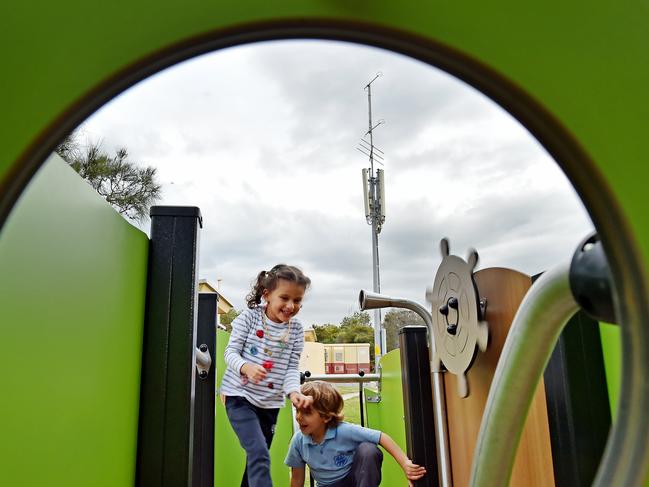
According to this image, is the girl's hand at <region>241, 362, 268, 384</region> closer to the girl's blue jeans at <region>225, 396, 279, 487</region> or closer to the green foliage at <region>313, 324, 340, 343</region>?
the girl's blue jeans at <region>225, 396, 279, 487</region>

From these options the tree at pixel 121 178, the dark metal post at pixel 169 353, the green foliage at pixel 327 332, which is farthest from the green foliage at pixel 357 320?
the dark metal post at pixel 169 353

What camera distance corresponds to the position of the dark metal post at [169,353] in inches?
36.8

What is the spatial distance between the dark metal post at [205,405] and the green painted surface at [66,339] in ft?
2.19

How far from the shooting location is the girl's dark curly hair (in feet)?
6.38

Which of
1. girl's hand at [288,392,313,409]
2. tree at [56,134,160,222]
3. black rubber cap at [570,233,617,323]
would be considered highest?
tree at [56,134,160,222]

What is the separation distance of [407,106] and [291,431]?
2.76 meters

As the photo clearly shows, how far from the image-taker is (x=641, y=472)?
0.83ft

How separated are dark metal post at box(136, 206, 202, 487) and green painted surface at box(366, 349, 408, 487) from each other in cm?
115

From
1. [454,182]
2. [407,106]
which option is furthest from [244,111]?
[454,182]

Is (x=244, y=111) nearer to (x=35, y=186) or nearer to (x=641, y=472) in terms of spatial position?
(x=35, y=186)

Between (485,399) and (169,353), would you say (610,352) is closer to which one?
(485,399)

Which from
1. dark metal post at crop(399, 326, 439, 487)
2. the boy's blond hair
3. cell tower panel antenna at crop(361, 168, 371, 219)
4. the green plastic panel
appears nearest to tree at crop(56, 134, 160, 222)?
cell tower panel antenna at crop(361, 168, 371, 219)

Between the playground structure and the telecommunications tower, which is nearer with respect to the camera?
the playground structure

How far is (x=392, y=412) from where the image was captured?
233 centimetres
